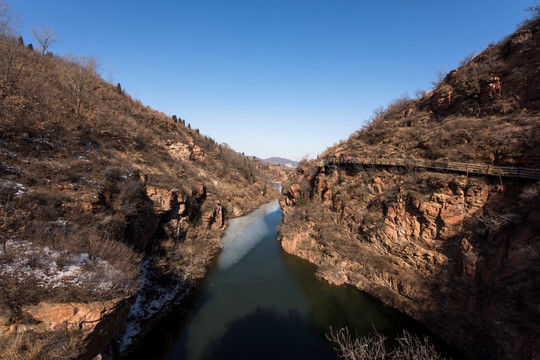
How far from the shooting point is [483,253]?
11.9 metres

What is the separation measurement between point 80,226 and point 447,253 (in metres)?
21.8

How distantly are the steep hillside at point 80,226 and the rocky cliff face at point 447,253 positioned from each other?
15.3 metres

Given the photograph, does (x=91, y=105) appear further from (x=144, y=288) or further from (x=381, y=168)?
(x=381, y=168)

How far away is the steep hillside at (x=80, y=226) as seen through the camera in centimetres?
654

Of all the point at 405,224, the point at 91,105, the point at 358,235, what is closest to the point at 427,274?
the point at 405,224

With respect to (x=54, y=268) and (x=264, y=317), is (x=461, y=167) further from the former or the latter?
(x=54, y=268)

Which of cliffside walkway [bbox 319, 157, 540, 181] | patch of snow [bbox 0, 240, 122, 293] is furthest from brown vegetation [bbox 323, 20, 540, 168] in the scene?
patch of snow [bbox 0, 240, 122, 293]

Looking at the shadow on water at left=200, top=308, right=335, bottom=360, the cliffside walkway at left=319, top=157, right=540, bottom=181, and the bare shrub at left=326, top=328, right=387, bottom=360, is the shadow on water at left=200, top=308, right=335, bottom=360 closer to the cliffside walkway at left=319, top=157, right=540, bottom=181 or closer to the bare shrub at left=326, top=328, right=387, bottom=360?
the bare shrub at left=326, top=328, right=387, bottom=360

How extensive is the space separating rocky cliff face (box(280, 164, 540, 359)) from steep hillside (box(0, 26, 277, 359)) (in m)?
15.3

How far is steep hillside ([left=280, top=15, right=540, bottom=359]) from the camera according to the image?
35.0 feet

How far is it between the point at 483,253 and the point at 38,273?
2086 centimetres

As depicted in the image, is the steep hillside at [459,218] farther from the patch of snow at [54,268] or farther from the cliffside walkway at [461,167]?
the patch of snow at [54,268]

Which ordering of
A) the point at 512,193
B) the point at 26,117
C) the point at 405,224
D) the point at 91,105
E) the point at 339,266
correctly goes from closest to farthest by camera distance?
the point at 512,193
the point at 26,117
the point at 405,224
the point at 339,266
the point at 91,105

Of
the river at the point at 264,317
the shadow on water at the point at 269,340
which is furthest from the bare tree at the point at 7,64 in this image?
the shadow on water at the point at 269,340
